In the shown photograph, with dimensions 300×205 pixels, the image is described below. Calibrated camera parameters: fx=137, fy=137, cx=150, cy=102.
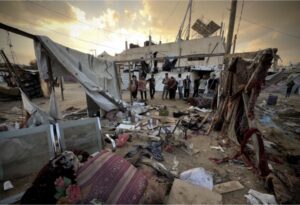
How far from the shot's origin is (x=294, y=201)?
7.27 ft

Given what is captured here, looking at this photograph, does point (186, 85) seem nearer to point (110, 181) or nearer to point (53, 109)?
point (53, 109)

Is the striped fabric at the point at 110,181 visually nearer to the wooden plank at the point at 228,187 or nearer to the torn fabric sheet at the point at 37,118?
the wooden plank at the point at 228,187

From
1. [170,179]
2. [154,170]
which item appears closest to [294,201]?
[170,179]

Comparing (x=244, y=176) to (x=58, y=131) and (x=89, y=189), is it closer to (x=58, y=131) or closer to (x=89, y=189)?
(x=89, y=189)

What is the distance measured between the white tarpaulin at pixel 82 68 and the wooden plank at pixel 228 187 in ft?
14.3

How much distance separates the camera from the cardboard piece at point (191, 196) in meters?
2.01

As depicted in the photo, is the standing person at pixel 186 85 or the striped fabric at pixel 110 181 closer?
the striped fabric at pixel 110 181

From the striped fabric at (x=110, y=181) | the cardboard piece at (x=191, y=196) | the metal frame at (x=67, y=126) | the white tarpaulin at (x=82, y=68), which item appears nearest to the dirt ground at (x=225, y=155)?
the cardboard piece at (x=191, y=196)

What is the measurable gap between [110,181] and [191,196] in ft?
4.10

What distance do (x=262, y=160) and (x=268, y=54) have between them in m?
2.22

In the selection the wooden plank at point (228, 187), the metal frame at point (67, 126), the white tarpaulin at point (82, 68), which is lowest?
the wooden plank at point (228, 187)

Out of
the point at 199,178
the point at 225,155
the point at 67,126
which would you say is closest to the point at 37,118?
the point at 67,126

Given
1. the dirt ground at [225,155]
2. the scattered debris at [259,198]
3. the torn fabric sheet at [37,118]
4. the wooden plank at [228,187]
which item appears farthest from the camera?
the torn fabric sheet at [37,118]

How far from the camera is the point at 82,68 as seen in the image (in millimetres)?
4891
